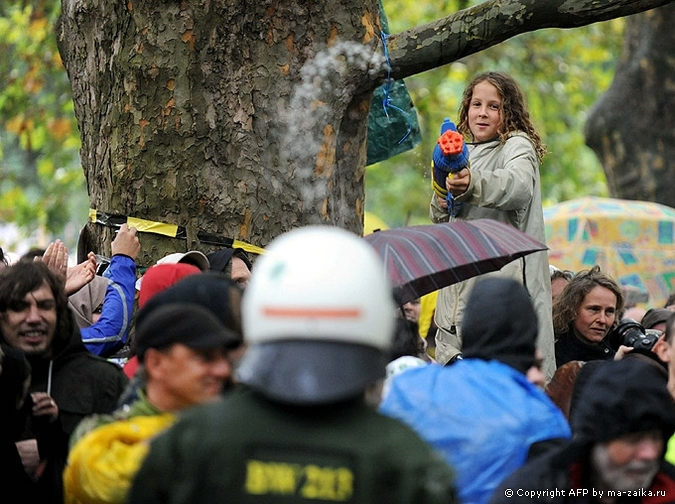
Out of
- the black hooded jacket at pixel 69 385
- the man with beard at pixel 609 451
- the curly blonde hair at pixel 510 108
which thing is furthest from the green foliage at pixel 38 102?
the man with beard at pixel 609 451

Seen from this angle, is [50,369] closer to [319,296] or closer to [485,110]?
[319,296]

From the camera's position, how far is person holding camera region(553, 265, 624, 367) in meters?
6.58

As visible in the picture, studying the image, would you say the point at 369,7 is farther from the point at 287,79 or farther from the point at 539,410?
the point at 539,410

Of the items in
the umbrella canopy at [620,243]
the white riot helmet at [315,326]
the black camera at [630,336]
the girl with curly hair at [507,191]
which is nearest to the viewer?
the white riot helmet at [315,326]

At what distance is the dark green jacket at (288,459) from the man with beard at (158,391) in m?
0.77

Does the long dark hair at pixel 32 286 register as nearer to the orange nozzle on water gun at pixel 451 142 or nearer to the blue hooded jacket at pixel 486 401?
the blue hooded jacket at pixel 486 401

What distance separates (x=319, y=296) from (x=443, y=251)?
9.39 feet

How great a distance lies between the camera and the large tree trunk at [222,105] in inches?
255

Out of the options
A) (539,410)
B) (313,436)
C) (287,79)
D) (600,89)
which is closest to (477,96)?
(287,79)

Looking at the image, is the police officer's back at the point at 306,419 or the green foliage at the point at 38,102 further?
the green foliage at the point at 38,102

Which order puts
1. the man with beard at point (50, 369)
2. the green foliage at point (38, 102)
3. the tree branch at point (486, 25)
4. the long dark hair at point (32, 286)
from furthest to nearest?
1. the green foliage at point (38, 102)
2. the tree branch at point (486, 25)
3. the long dark hair at point (32, 286)
4. the man with beard at point (50, 369)

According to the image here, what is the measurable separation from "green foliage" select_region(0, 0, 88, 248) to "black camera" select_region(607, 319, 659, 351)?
363 inches

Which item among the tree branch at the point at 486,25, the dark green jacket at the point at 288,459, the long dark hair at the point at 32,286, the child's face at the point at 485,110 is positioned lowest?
the dark green jacket at the point at 288,459

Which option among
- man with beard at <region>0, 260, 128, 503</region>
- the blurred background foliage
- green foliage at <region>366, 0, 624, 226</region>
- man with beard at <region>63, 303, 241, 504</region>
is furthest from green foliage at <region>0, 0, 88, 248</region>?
man with beard at <region>63, 303, 241, 504</region>
